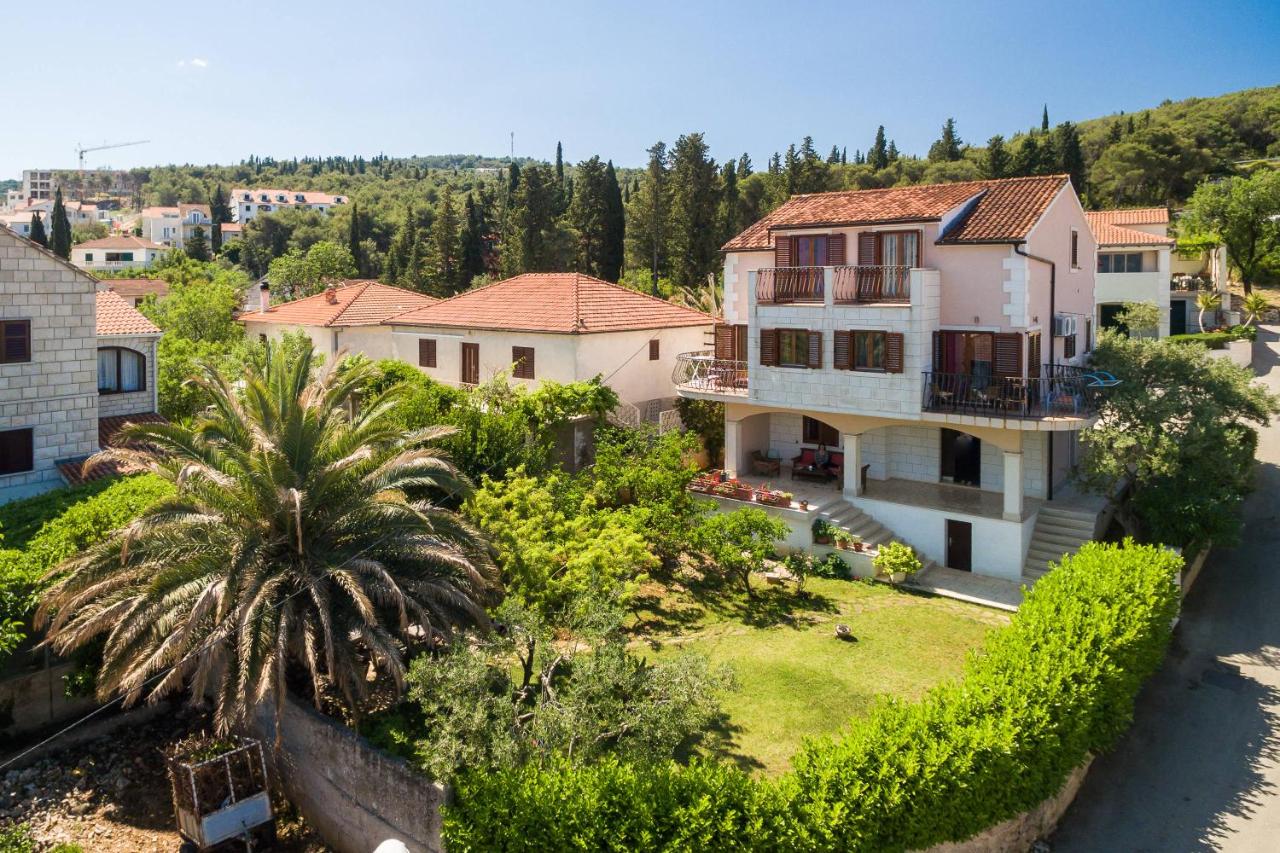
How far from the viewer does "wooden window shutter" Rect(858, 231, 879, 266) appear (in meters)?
26.8

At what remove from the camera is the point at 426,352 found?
36000 mm

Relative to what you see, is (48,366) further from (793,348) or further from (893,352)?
(893,352)

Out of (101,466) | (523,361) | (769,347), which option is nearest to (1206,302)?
(769,347)

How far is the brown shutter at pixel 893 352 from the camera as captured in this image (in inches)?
1008

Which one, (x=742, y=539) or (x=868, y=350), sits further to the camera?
(x=868, y=350)

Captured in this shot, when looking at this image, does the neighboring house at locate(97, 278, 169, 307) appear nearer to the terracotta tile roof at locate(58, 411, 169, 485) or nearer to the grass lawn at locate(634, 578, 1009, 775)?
the terracotta tile roof at locate(58, 411, 169, 485)

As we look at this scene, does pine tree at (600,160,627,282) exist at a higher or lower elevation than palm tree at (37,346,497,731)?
higher

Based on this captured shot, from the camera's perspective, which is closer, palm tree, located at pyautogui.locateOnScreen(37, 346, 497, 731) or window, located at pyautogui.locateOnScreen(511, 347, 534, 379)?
palm tree, located at pyautogui.locateOnScreen(37, 346, 497, 731)

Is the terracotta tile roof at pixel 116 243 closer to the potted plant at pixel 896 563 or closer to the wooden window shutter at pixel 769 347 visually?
the wooden window shutter at pixel 769 347

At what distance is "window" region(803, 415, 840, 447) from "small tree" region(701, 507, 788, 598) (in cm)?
794

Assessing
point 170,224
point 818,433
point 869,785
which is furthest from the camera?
point 170,224

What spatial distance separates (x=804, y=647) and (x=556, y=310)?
54.0ft

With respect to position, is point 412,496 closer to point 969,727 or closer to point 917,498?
point 969,727

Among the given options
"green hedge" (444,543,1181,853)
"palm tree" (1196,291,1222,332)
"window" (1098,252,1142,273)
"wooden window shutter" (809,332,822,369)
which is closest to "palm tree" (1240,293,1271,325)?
"palm tree" (1196,291,1222,332)
